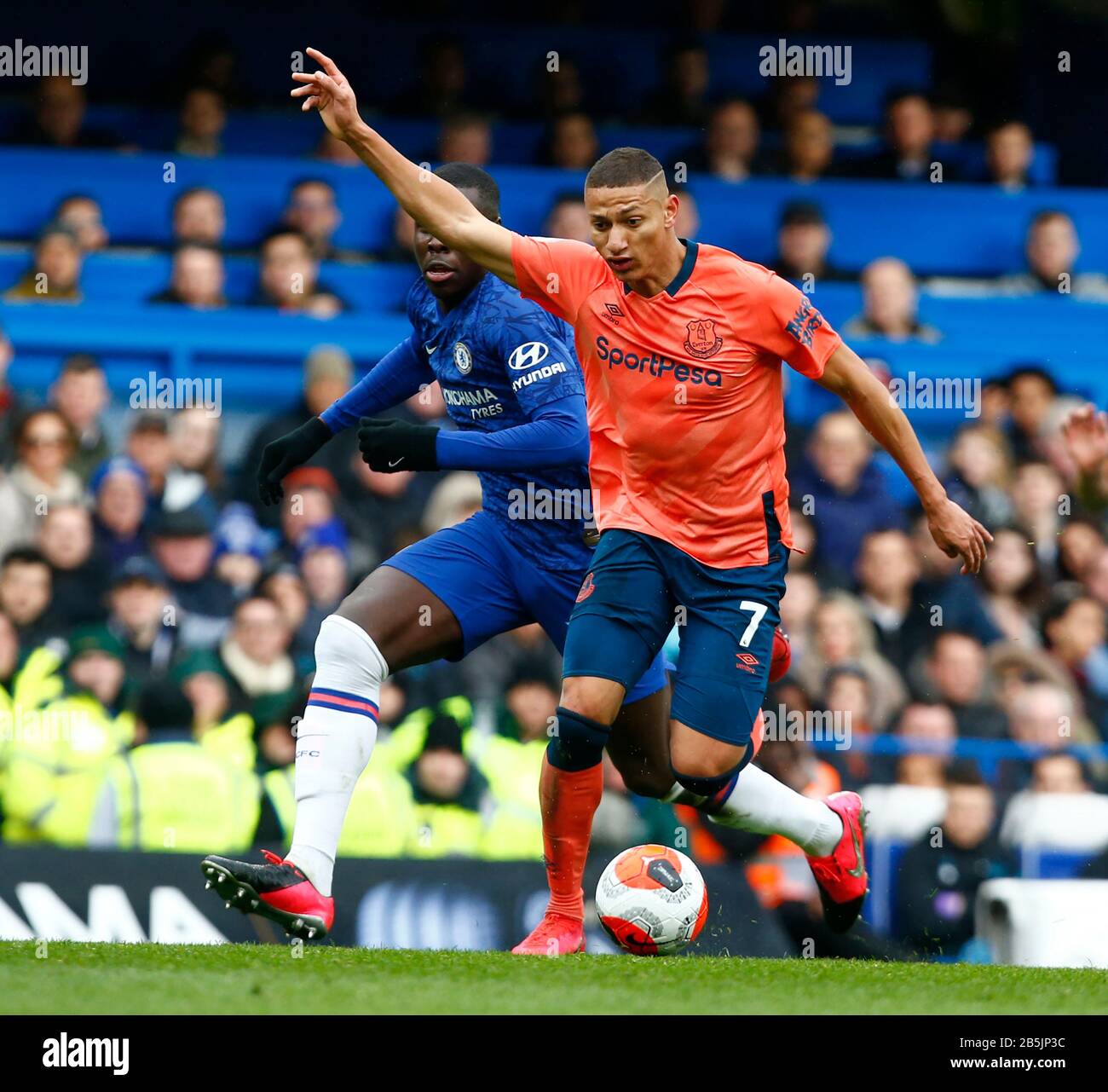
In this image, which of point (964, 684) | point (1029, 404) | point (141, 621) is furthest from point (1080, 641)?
point (141, 621)

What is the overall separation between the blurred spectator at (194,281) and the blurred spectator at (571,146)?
2.56 meters

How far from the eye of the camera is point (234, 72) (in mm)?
12578

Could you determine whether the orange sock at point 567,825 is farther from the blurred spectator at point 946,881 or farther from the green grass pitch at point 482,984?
the blurred spectator at point 946,881

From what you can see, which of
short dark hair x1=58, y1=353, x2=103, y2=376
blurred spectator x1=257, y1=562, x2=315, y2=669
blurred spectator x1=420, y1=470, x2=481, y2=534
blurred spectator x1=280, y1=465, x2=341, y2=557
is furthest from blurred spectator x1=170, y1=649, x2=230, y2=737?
short dark hair x1=58, y1=353, x2=103, y2=376

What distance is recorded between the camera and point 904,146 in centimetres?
1220

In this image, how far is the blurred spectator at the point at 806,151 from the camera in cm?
1200

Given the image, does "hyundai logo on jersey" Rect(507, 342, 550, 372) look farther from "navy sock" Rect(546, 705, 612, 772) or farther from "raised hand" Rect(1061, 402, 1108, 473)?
"raised hand" Rect(1061, 402, 1108, 473)

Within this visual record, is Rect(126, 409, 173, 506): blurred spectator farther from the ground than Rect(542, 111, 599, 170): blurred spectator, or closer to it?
closer to it

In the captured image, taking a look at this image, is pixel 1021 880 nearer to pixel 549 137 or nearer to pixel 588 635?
pixel 588 635

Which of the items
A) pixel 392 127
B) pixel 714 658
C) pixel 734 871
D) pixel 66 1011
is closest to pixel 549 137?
pixel 392 127

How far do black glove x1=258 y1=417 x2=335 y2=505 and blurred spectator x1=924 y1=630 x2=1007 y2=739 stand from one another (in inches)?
166

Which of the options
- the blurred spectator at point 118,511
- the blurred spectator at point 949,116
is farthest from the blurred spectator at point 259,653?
the blurred spectator at point 949,116

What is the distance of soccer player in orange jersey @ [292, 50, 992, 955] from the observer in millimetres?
5352

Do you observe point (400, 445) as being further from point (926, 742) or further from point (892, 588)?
point (892, 588)
